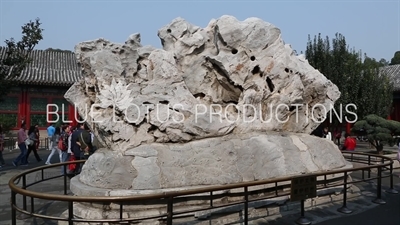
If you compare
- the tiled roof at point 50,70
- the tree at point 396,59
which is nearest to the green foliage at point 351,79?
the tiled roof at point 50,70

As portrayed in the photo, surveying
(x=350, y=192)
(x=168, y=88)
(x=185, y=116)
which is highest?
(x=168, y=88)

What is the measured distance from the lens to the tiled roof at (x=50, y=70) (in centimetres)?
2258

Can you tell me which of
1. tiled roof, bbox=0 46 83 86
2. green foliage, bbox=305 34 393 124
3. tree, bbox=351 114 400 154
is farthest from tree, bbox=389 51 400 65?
tiled roof, bbox=0 46 83 86

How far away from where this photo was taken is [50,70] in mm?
24547

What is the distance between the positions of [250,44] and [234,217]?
340 cm

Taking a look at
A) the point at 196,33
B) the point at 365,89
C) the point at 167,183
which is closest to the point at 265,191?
the point at 167,183

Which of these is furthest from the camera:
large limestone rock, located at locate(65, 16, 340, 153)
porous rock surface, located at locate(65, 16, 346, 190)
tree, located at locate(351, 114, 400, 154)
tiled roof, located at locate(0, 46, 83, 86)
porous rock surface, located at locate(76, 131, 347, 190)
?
tiled roof, located at locate(0, 46, 83, 86)

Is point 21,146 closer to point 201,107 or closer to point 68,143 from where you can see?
point 68,143

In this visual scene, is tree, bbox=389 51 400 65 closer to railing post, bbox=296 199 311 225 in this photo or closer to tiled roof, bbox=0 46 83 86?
tiled roof, bbox=0 46 83 86

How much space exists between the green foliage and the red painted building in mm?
14823

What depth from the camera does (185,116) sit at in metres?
6.10

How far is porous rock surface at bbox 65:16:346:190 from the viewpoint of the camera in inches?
222

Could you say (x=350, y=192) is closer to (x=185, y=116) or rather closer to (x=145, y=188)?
(x=185, y=116)

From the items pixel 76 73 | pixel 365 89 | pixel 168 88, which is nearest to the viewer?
pixel 168 88
